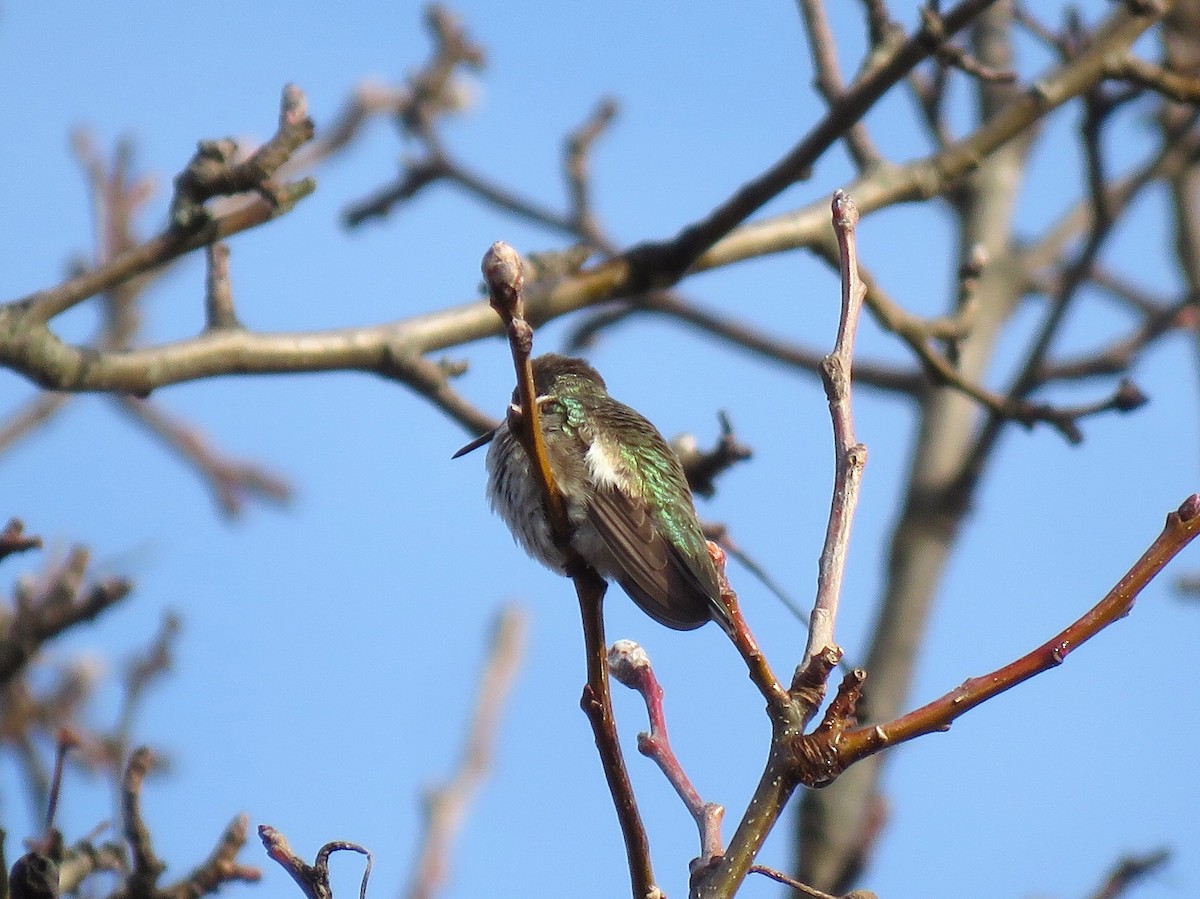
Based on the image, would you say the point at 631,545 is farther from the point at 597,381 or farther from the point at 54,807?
the point at 54,807

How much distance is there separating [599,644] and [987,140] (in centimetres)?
312

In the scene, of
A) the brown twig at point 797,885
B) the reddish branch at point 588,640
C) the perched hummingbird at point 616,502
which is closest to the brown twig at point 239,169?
the perched hummingbird at point 616,502

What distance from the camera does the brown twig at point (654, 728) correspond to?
102 inches

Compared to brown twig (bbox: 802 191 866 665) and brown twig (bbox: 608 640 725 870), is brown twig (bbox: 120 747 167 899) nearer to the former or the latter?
brown twig (bbox: 608 640 725 870)

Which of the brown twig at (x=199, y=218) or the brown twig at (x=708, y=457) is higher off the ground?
the brown twig at (x=708, y=457)

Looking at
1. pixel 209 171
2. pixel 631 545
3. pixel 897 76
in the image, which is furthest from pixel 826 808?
pixel 209 171

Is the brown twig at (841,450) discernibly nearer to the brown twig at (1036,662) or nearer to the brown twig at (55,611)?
the brown twig at (1036,662)

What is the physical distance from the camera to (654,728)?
2.78 m

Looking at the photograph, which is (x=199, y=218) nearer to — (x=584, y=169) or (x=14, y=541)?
(x=14, y=541)

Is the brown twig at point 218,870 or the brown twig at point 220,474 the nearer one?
the brown twig at point 218,870

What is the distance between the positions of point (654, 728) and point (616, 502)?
64.2 inches

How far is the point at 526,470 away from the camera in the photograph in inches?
172

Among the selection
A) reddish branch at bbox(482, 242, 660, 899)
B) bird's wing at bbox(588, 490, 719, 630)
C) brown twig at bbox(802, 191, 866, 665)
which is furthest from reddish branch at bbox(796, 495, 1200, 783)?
bird's wing at bbox(588, 490, 719, 630)

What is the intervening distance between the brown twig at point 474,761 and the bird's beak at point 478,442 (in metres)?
0.99
